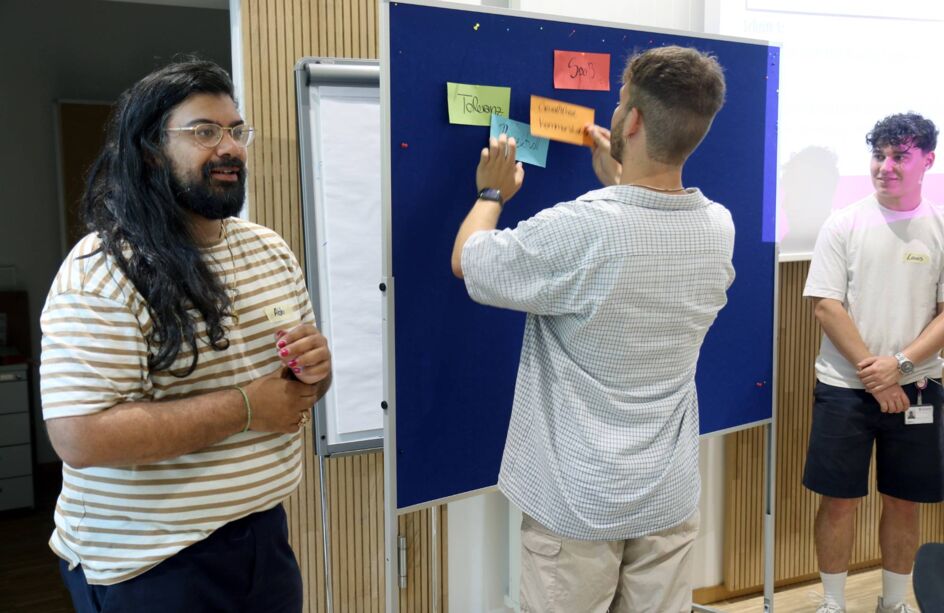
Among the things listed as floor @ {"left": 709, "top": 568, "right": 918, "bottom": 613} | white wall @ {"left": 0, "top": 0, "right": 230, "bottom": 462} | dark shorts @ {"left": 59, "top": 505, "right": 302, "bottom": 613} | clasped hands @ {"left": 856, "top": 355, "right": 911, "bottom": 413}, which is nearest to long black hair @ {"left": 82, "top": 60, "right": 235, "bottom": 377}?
dark shorts @ {"left": 59, "top": 505, "right": 302, "bottom": 613}

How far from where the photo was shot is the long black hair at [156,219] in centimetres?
134

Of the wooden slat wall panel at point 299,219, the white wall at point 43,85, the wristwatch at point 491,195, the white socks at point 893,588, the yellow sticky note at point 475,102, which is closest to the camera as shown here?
the wristwatch at point 491,195

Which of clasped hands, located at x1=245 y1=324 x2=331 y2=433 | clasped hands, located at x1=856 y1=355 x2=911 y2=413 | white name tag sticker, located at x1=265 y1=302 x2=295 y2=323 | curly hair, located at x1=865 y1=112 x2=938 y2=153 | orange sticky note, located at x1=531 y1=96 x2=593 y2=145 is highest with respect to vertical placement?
curly hair, located at x1=865 y1=112 x2=938 y2=153

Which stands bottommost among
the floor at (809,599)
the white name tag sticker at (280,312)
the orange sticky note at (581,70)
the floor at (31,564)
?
the floor at (809,599)

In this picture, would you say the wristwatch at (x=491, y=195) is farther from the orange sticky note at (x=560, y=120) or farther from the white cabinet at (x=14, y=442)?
the white cabinet at (x=14, y=442)

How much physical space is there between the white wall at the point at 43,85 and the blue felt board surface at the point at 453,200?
3.36 meters

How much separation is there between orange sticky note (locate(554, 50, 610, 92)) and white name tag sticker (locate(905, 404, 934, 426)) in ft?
5.29

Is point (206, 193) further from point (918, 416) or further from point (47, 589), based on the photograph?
point (47, 589)

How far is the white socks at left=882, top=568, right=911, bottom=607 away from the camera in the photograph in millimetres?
2879

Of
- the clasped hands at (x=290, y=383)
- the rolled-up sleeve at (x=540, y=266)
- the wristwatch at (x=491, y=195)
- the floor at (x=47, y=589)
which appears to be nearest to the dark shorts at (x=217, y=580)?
the clasped hands at (x=290, y=383)

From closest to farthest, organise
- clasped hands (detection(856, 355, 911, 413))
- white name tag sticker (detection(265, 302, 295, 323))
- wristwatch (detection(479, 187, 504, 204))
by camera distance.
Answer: white name tag sticker (detection(265, 302, 295, 323)), wristwatch (detection(479, 187, 504, 204)), clasped hands (detection(856, 355, 911, 413))

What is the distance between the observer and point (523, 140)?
6.25 ft

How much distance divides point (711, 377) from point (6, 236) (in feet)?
13.3

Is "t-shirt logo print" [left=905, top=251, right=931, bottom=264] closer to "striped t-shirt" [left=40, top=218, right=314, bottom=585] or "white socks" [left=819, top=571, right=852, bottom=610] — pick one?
"white socks" [left=819, top=571, right=852, bottom=610]
